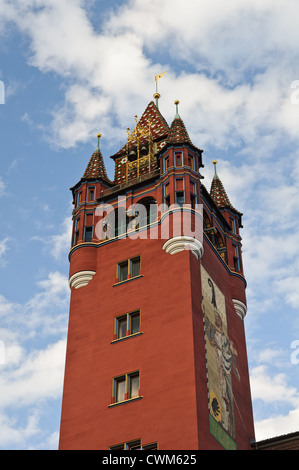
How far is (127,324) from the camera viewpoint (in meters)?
47.6

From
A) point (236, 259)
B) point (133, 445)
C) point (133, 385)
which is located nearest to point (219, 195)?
point (236, 259)

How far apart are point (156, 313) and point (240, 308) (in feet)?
33.6

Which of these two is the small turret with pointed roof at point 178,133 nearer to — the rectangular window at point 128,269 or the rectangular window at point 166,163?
the rectangular window at point 166,163

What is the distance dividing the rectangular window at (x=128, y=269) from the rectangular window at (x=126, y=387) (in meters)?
7.35

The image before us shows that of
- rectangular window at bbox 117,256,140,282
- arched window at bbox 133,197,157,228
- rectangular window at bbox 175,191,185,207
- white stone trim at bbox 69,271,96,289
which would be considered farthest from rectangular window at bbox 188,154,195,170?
white stone trim at bbox 69,271,96,289

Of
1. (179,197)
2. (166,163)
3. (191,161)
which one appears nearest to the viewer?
(179,197)

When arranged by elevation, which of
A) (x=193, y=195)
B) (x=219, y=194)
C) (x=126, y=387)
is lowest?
(x=126, y=387)

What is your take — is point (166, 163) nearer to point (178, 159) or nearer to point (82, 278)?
point (178, 159)

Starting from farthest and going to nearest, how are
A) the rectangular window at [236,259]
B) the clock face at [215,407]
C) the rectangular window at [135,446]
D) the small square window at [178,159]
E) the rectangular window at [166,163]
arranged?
the rectangular window at [236,259] → the rectangular window at [166,163] → the small square window at [178,159] → the clock face at [215,407] → the rectangular window at [135,446]

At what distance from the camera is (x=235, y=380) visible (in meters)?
49.5

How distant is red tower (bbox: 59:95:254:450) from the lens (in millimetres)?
42875

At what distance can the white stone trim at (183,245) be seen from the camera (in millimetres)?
48969

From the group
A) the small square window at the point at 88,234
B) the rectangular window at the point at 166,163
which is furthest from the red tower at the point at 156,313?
the small square window at the point at 88,234
